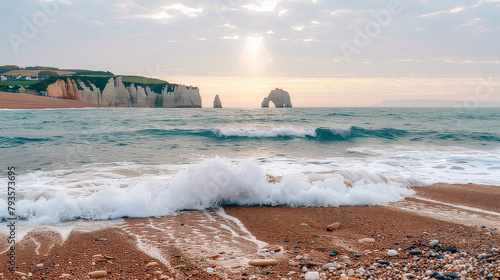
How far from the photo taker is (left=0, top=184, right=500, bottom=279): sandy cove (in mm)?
2689

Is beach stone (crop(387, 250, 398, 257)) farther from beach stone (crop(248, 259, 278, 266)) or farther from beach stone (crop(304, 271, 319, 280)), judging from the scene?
beach stone (crop(248, 259, 278, 266))

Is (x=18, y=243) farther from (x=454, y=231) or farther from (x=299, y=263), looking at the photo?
(x=454, y=231)

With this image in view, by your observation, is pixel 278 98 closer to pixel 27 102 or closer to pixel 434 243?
pixel 27 102

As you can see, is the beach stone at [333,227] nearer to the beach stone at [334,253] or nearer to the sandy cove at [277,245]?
the sandy cove at [277,245]

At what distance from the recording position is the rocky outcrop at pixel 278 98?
10556cm

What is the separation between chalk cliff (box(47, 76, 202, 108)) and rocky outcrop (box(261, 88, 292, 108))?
79.4ft

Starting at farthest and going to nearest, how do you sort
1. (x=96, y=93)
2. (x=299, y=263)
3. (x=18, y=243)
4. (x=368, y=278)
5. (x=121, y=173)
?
(x=96, y=93), (x=121, y=173), (x=18, y=243), (x=299, y=263), (x=368, y=278)

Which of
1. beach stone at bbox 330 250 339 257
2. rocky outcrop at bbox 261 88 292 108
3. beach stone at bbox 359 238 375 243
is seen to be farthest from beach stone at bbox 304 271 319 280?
rocky outcrop at bbox 261 88 292 108

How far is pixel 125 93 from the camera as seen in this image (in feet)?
267

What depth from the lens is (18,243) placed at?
11.2ft

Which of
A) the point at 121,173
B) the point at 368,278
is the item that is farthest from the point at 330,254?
the point at 121,173

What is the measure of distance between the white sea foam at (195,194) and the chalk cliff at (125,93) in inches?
3032

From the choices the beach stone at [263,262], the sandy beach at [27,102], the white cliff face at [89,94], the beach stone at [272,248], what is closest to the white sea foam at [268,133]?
the beach stone at [272,248]

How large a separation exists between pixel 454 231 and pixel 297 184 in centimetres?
238
